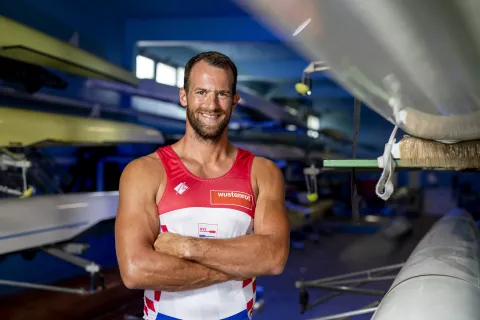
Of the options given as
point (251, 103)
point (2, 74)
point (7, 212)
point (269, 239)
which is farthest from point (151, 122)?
point (269, 239)

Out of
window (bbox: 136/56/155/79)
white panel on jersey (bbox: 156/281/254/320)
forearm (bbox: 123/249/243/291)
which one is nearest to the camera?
forearm (bbox: 123/249/243/291)

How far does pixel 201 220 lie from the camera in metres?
1.59

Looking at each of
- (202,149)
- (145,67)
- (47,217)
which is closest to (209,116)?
(202,149)

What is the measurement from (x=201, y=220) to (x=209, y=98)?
0.41 metres

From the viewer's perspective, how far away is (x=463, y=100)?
3.60 ft

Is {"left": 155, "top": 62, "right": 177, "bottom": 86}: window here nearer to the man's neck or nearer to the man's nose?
the man's neck

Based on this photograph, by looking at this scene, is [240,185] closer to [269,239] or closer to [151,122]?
[269,239]

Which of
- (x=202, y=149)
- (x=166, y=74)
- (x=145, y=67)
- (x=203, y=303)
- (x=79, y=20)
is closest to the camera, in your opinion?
(x=203, y=303)

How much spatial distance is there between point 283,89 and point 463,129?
9.78m

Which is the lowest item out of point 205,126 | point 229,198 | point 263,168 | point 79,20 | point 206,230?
point 206,230

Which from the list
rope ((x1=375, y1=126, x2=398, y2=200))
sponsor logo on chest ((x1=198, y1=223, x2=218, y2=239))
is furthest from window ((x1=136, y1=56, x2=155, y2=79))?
rope ((x1=375, y1=126, x2=398, y2=200))

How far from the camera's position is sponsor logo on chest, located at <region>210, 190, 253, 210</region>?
1.61 metres

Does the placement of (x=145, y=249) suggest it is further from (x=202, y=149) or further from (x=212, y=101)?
(x=212, y=101)

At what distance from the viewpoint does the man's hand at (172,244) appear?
1491mm
